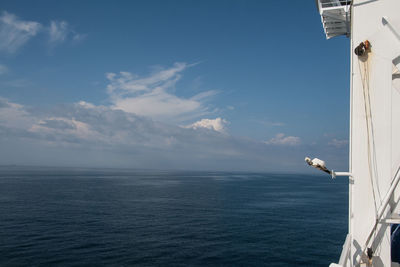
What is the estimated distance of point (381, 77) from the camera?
5754 millimetres

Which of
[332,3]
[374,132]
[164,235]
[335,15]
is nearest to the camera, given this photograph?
[374,132]

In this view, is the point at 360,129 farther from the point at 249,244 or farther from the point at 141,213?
the point at 141,213

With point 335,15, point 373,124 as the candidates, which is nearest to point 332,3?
point 335,15

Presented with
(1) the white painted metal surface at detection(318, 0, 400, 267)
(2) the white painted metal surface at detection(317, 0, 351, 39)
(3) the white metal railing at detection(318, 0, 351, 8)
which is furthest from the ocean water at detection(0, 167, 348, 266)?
(3) the white metal railing at detection(318, 0, 351, 8)

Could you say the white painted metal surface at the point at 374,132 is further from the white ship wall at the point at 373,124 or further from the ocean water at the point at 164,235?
the ocean water at the point at 164,235

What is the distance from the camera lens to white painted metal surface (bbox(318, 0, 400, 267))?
18.6 feet

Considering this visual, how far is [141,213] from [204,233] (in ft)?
62.9

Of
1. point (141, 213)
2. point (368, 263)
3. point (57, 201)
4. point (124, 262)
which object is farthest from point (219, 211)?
point (368, 263)

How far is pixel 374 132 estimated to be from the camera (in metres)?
5.84

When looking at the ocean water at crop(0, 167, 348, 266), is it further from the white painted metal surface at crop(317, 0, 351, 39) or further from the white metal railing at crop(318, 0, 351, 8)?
the white metal railing at crop(318, 0, 351, 8)

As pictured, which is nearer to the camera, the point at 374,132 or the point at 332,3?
the point at 374,132

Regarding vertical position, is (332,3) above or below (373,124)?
above

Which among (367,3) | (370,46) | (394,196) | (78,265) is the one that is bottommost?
(78,265)

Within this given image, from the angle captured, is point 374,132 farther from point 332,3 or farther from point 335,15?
point 332,3
